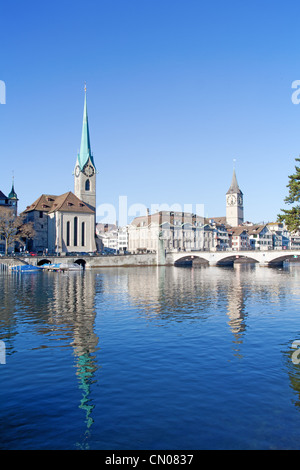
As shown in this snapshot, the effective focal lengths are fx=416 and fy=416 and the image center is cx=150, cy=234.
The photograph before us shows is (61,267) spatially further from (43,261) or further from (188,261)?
(188,261)

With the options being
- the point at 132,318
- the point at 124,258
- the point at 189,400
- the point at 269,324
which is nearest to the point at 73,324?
the point at 132,318

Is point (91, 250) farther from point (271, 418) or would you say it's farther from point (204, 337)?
point (271, 418)

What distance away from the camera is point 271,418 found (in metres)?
10.8

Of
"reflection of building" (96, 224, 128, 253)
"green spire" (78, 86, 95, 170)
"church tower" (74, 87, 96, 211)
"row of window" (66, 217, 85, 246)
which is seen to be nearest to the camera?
"row of window" (66, 217, 85, 246)

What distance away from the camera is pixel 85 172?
130m

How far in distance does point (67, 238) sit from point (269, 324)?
94.4 m

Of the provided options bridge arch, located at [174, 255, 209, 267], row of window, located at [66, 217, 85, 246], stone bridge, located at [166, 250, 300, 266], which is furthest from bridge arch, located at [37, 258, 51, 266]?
bridge arch, located at [174, 255, 209, 267]

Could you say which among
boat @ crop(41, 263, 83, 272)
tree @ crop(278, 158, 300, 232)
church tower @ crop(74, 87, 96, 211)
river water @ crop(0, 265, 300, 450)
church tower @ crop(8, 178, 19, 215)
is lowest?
river water @ crop(0, 265, 300, 450)

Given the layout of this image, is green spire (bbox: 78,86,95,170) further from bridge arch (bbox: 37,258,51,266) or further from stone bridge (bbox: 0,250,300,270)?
bridge arch (bbox: 37,258,51,266)

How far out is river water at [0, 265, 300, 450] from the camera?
9.91m

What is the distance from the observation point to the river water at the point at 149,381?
9906 millimetres

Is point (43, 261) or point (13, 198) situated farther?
point (13, 198)

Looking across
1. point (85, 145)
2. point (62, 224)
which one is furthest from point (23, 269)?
point (85, 145)

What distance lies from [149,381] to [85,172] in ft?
396
